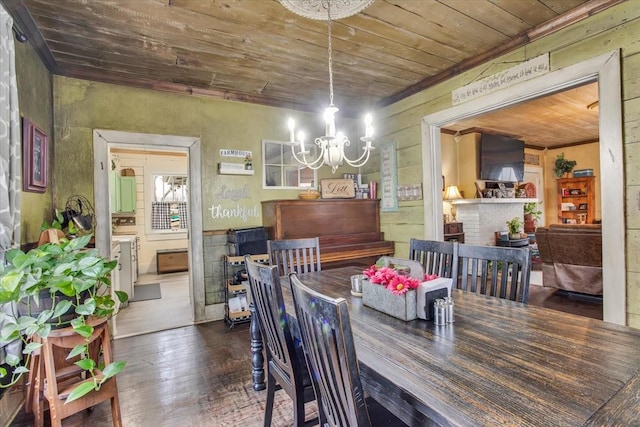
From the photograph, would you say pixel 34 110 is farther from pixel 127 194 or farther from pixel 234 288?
pixel 127 194

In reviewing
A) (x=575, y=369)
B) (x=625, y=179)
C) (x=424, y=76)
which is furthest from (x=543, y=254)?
(x=575, y=369)

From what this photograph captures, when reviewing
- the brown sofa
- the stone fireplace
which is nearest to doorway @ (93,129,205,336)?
the brown sofa

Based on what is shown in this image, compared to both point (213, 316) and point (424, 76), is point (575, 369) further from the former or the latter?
point (213, 316)

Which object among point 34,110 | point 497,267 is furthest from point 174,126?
point 497,267

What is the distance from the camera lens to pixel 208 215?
374 cm

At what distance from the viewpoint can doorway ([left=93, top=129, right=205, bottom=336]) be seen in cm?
323

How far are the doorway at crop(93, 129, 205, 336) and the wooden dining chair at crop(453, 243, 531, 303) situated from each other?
9.12 feet

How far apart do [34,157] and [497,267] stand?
323cm

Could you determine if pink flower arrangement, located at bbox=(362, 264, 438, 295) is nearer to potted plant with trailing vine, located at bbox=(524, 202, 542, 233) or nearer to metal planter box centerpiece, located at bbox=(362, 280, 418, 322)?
metal planter box centerpiece, located at bbox=(362, 280, 418, 322)

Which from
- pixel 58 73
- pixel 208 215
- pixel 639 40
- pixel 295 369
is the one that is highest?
pixel 58 73

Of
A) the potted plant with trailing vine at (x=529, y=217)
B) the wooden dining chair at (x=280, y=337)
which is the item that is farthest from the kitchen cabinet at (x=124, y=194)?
the potted plant with trailing vine at (x=529, y=217)

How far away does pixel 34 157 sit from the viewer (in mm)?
2396

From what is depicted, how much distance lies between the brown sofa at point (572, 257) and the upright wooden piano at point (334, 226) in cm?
223

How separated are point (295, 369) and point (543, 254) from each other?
451 centimetres
